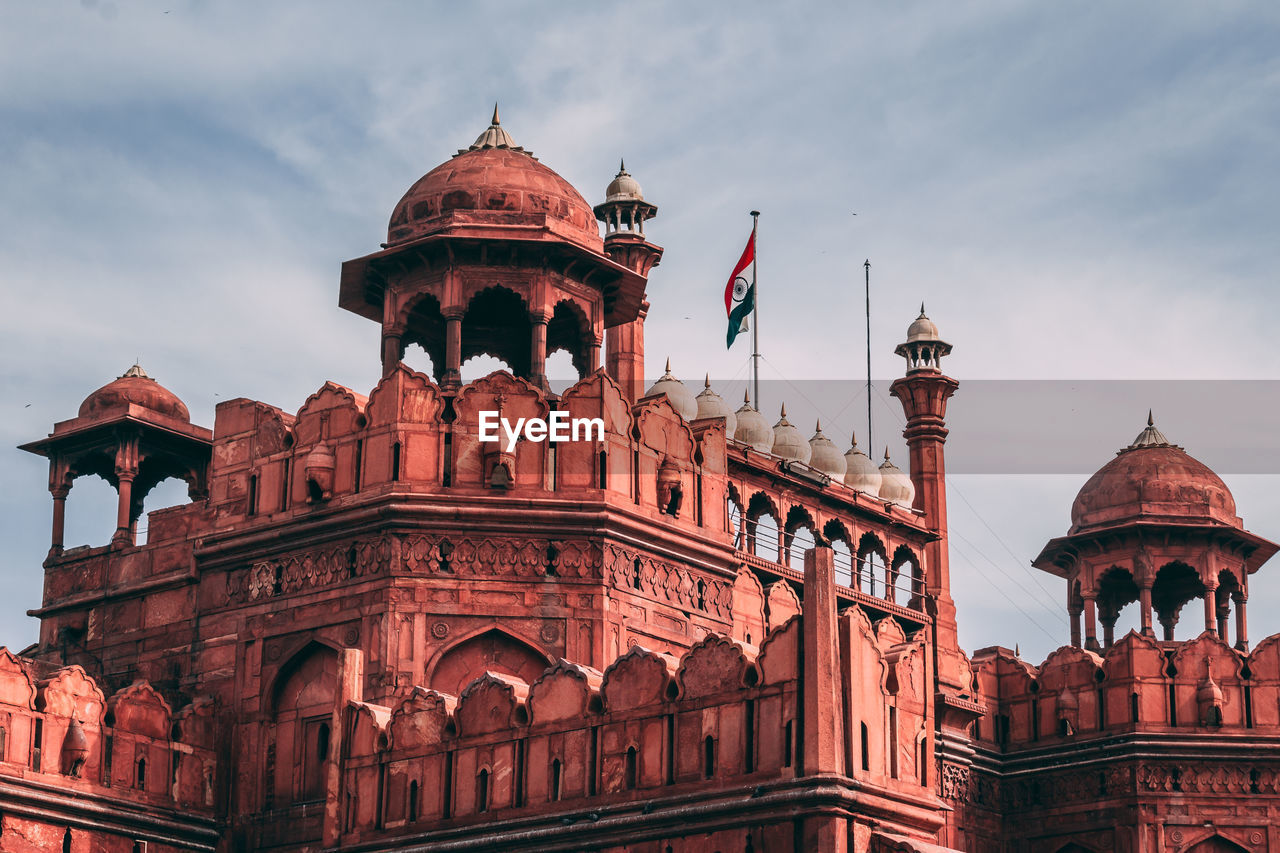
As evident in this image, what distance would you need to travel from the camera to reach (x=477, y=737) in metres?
26.2

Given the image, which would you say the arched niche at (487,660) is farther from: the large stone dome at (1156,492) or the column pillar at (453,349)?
the large stone dome at (1156,492)

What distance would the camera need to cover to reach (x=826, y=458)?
143ft

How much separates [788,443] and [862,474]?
2230 mm

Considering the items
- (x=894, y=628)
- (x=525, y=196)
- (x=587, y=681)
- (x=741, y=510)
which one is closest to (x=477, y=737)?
(x=587, y=681)

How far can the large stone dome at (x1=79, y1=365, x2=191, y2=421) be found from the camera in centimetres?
3475

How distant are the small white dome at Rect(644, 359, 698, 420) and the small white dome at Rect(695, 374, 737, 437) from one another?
18cm

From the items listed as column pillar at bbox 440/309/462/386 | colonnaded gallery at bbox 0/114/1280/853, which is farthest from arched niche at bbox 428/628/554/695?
column pillar at bbox 440/309/462/386

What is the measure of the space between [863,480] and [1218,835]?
32.9 ft

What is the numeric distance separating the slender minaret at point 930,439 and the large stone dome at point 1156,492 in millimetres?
2576

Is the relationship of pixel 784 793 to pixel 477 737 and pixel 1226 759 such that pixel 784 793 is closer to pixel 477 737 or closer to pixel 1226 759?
pixel 477 737

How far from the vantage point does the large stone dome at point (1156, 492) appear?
43844mm

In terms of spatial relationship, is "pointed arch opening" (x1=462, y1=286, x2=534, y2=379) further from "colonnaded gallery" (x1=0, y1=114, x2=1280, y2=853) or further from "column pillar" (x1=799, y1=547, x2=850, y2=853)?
"column pillar" (x1=799, y1=547, x2=850, y2=853)
